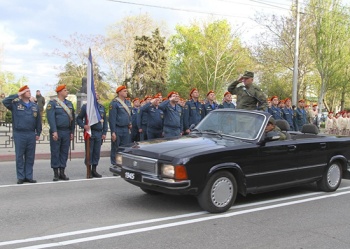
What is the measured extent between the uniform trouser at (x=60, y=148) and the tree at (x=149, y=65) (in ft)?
127

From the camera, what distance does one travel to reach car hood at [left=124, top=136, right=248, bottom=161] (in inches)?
225

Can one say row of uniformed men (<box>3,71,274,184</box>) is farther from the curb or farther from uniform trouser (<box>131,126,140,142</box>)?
the curb

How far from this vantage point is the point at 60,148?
8.56m

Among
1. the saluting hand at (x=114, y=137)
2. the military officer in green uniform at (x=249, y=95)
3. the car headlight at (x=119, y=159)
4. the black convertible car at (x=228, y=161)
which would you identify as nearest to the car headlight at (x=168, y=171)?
the black convertible car at (x=228, y=161)

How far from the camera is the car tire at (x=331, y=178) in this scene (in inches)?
305

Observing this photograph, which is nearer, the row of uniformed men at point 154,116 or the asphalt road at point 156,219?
the asphalt road at point 156,219

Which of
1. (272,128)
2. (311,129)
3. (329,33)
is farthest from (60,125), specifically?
(329,33)

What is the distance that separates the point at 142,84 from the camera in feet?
A: 157

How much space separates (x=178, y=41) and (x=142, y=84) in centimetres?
1124

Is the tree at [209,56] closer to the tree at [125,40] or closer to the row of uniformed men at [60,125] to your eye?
the tree at [125,40]

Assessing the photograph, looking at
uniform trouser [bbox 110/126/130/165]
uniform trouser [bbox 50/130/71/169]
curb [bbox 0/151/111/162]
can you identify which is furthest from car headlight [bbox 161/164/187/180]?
curb [bbox 0/151/111/162]

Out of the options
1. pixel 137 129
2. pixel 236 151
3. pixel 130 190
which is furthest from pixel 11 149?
pixel 236 151

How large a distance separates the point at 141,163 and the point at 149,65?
41.5m

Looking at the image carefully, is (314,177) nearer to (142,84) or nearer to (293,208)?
(293,208)
